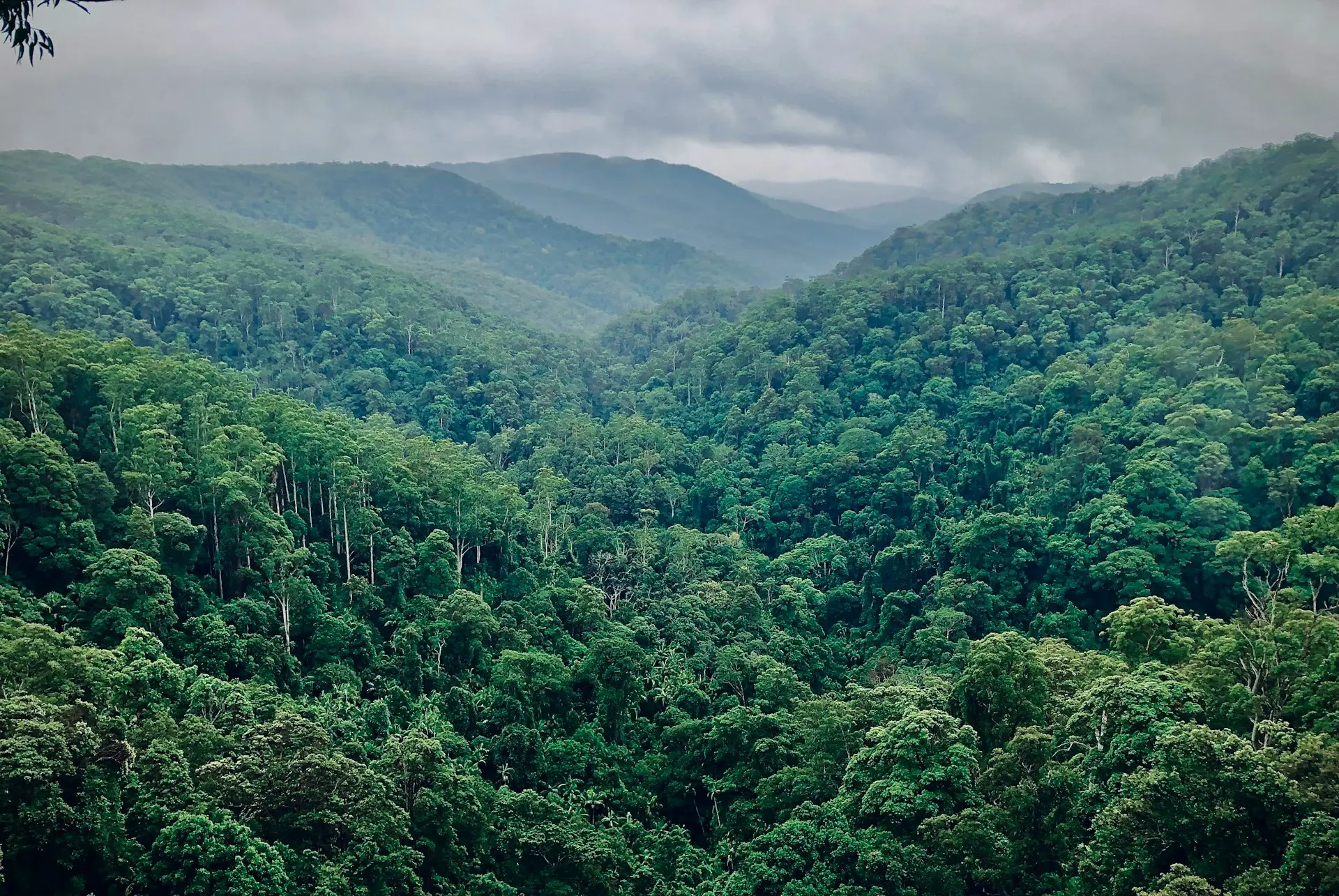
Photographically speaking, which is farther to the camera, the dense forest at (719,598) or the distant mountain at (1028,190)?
the distant mountain at (1028,190)

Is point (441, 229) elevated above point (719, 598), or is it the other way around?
point (441, 229)

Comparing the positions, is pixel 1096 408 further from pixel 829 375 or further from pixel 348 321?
pixel 348 321

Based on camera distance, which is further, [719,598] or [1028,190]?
[1028,190]

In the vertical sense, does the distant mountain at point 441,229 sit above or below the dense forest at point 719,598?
above

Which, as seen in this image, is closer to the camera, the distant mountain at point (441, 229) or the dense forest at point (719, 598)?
the dense forest at point (719, 598)

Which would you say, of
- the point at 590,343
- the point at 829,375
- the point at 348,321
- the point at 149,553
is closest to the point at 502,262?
the point at 590,343

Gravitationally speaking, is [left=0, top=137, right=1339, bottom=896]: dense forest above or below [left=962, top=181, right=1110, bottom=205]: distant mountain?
below

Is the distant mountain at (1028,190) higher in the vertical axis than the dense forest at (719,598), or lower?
higher
